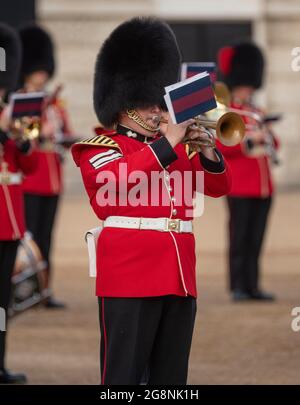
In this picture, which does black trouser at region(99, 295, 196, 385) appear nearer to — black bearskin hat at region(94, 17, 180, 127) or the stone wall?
black bearskin hat at region(94, 17, 180, 127)

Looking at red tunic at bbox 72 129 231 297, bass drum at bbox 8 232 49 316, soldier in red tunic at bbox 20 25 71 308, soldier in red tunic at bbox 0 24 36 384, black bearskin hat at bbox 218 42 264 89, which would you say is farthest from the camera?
black bearskin hat at bbox 218 42 264 89

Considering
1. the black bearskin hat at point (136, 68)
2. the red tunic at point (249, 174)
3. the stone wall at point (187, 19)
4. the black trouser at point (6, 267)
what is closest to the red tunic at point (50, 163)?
the red tunic at point (249, 174)

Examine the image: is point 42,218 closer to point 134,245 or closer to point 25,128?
point 25,128

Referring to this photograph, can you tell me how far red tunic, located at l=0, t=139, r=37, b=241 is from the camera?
6023mm

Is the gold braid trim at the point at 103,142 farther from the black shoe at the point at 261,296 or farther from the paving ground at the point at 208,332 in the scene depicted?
the black shoe at the point at 261,296

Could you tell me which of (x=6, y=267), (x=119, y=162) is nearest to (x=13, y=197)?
(x=6, y=267)

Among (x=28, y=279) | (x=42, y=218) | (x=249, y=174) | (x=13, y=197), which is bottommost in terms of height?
Answer: (x=28, y=279)

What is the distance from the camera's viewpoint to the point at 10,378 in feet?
19.2

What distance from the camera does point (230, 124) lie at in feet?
13.9

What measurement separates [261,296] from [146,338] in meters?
4.44

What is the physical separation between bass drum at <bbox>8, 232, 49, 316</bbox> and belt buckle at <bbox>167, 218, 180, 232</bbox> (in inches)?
133

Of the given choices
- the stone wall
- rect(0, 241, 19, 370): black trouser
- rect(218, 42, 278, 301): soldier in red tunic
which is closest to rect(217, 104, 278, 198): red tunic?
rect(218, 42, 278, 301): soldier in red tunic

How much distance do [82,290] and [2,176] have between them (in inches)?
119

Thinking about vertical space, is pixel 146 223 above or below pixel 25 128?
below
